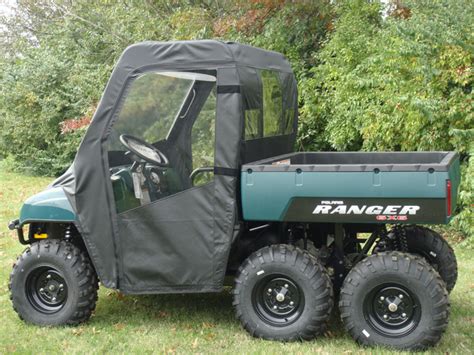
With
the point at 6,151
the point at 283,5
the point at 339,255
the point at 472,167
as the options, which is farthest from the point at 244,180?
the point at 6,151

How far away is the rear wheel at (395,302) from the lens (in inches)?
173

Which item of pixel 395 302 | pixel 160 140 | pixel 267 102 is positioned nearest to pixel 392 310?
pixel 395 302

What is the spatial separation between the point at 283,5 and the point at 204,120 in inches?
303

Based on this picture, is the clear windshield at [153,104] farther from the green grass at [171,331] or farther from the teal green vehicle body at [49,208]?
the green grass at [171,331]

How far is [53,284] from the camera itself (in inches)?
203

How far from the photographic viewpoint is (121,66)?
4.86 metres

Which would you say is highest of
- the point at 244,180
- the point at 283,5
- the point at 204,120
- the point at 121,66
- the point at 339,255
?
the point at 283,5

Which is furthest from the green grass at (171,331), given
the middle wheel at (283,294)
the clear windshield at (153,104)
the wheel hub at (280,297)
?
the clear windshield at (153,104)

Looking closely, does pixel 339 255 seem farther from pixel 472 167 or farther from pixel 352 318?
pixel 472 167

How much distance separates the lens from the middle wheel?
4.59 m

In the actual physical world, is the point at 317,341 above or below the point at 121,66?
below

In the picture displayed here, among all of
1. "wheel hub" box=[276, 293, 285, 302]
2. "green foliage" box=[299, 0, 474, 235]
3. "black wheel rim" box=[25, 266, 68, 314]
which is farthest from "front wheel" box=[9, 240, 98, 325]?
"green foliage" box=[299, 0, 474, 235]

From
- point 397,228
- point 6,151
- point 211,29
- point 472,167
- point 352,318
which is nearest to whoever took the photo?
point 352,318

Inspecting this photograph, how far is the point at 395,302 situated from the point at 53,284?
2.49 metres
